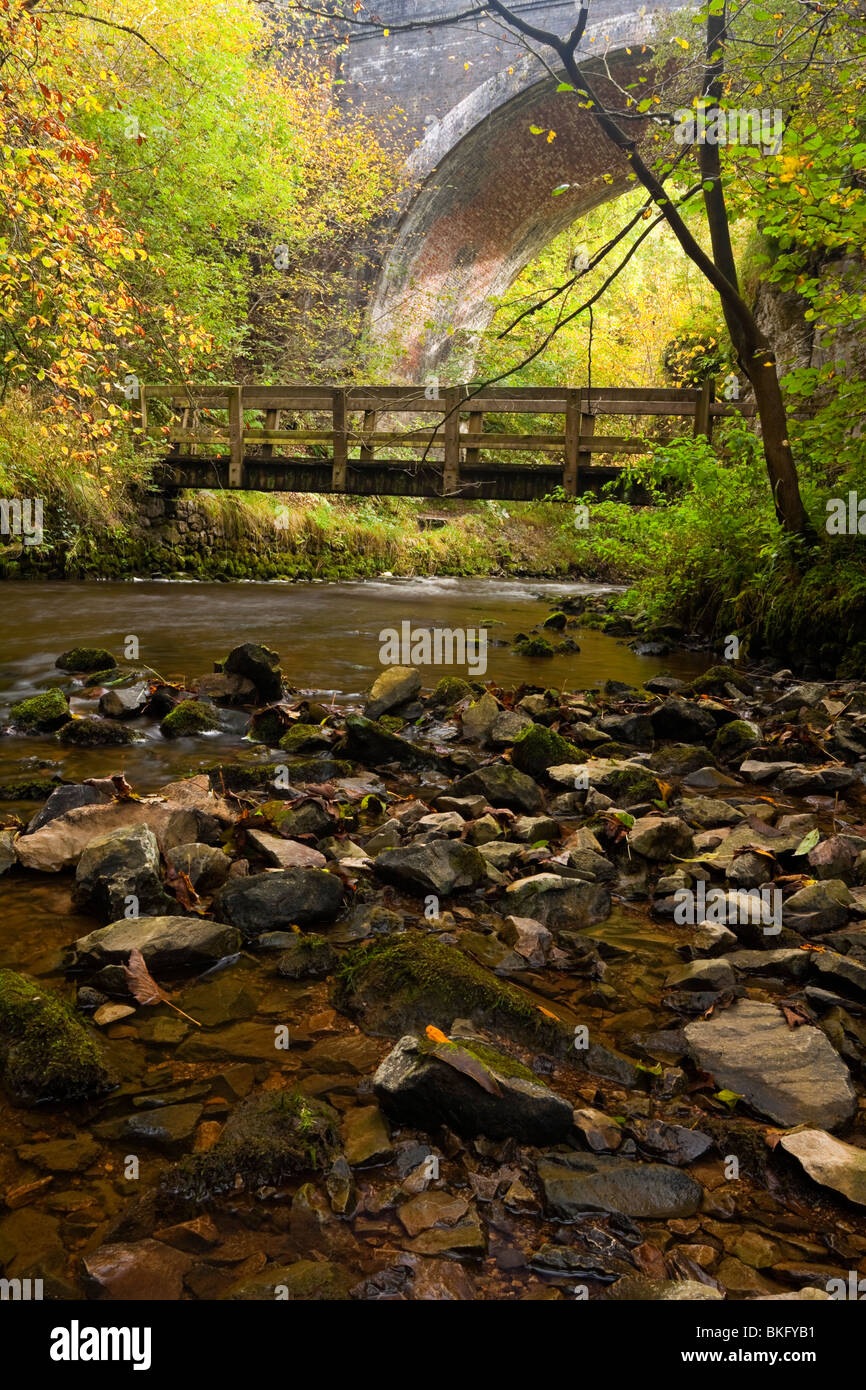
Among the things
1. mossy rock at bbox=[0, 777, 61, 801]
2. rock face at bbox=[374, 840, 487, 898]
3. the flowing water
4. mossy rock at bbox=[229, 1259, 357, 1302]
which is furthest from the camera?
the flowing water

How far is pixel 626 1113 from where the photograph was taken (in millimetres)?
2105

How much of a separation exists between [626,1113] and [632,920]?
111 cm

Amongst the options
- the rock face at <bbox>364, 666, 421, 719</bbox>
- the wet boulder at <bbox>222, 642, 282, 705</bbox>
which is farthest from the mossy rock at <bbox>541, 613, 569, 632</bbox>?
the wet boulder at <bbox>222, 642, 282, 705</bbox>

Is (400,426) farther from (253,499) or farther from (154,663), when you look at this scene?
(154,663)

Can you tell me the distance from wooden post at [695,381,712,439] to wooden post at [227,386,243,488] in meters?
7.54

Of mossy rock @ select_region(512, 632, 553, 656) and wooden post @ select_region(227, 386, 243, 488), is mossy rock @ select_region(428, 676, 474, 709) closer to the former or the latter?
mossy rock @ select_region(512, 632, 553, 656)

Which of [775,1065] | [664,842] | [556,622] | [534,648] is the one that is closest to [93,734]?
[664,842]

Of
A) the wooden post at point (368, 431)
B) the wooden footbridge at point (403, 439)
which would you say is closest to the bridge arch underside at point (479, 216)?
the wooden post at point (368, 431)

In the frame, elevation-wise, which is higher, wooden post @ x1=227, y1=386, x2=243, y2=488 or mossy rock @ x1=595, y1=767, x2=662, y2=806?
wooden post @ x1=227, y1=386, x2=243, y2=488

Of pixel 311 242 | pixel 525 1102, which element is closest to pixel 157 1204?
pixel 525 1102

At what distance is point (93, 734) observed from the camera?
5.40 metres

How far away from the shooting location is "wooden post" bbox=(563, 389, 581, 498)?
496 inches
